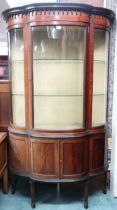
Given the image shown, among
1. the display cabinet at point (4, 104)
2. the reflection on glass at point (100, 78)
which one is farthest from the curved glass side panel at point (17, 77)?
the reflection on glass at point (100, 78)

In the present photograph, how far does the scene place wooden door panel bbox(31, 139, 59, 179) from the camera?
2.33 m

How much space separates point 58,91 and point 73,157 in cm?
67

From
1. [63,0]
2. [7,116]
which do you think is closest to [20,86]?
[7,116]

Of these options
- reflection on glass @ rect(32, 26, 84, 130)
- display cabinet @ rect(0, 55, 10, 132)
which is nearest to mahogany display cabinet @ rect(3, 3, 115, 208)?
reflection on glass @ rect(32, 26, 84, 130)

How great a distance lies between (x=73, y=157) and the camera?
7.77 ft

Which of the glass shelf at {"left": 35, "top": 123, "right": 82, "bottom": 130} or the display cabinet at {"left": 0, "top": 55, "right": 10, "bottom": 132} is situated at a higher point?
the display cabinet at {"left": 0, "top": 55, "right": 10, "bottom": 132}

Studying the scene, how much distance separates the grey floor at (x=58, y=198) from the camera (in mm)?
2451

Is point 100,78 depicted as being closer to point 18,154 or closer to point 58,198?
point 18,154

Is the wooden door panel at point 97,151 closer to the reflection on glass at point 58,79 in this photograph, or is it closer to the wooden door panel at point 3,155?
the reflection on glass at point 58,79

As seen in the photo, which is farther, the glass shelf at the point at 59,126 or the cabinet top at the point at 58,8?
the glass shelf at the point at 59,126

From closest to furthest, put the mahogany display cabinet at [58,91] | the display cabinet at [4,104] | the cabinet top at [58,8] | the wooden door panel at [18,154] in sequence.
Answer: the cabinet top at [58,8] → the mahogany display cabinet at [58,91] → the wooden door panel at [18,154] → the display cabinet at [4,104]

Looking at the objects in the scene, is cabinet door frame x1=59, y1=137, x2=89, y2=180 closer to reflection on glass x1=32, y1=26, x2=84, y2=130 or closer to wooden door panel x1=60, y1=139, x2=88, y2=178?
wooden door panel x1=60, y1=139, x2=88, y2=178

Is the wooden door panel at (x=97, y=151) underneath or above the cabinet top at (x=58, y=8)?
underneath

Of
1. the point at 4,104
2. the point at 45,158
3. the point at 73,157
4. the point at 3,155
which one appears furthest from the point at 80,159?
the point at 4,104
